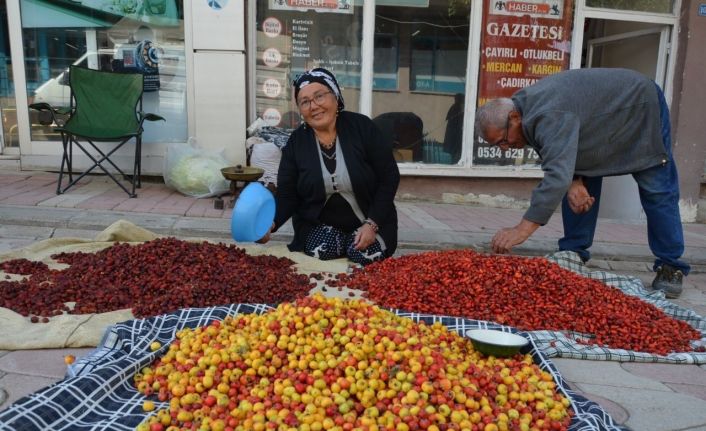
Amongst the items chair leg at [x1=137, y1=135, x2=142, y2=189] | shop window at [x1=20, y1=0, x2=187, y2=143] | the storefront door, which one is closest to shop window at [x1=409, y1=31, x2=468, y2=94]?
the storefront door

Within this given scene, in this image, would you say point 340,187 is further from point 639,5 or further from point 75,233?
point 639,5

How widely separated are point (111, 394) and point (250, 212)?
1.55 metres

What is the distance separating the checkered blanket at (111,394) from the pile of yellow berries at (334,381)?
6 centimetres

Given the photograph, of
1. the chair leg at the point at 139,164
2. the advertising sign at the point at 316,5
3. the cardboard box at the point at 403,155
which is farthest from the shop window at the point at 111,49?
the cardboard box at the point at 403,155

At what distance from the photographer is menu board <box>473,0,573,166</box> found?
6.15 m

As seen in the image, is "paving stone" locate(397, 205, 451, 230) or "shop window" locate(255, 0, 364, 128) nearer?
"paving stone" locate(397, 205, 451, 230)

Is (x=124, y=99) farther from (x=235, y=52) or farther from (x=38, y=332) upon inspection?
(x=38, y=332)

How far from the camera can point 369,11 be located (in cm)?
599

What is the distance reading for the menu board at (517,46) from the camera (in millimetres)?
6152

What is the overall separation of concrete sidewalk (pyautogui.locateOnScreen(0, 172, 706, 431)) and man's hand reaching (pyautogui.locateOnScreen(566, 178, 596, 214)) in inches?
35.3

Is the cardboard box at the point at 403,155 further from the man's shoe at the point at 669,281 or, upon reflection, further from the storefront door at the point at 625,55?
the man's shoe at the point at 669,281

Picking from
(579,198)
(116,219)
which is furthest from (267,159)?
(579,198)

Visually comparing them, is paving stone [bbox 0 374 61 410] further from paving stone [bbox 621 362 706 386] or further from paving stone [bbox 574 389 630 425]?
paving stone [bbox 621 362 706 386]

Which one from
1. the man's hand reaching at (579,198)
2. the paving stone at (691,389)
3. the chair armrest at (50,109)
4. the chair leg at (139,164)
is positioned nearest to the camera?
the paving stone at (691,389)
